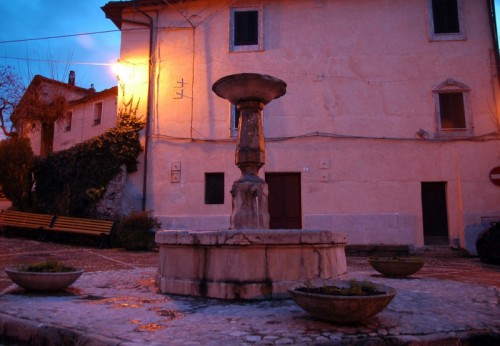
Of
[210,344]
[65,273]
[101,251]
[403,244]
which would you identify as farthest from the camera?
[403,244]

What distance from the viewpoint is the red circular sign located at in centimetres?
1272

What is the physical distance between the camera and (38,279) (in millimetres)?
4934

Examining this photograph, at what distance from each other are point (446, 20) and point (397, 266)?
10.1m

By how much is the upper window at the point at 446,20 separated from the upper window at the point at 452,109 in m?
1.54

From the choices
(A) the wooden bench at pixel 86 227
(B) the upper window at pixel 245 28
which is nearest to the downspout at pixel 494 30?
(B) the upper window at pixel 245 28

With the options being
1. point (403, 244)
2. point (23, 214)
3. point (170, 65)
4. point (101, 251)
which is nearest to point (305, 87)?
point (170, 65)

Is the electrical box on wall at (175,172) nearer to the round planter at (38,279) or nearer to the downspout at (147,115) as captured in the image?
the downspout at (147,115)

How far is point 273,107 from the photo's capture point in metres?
13.5

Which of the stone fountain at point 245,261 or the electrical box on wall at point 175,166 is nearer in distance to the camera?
the stone fountain at point 245,261

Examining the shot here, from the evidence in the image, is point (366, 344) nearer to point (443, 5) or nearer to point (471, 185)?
point (471, 185)

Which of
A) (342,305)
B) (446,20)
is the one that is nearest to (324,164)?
(446,20)

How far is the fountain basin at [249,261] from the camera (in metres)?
4.66

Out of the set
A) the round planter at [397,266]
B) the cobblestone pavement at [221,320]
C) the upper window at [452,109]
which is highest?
the upper window at [452,109]

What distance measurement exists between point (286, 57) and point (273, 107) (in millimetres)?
1762
